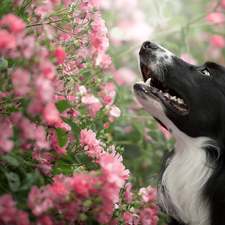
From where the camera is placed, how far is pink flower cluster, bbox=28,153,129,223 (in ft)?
2.76

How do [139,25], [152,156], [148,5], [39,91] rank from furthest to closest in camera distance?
1. [148,5]
2. [139,25]
3. [152,156]
4. [39,91]

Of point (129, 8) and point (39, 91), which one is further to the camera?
point (129, 8)

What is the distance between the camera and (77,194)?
88 cm

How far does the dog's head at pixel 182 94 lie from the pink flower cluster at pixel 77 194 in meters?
0.77

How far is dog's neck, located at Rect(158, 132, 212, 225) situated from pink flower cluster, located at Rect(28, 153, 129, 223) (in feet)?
2.95

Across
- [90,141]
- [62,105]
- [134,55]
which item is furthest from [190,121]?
[134,55]

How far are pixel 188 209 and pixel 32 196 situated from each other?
1076mm

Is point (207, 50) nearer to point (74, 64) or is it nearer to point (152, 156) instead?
point (152, 156)

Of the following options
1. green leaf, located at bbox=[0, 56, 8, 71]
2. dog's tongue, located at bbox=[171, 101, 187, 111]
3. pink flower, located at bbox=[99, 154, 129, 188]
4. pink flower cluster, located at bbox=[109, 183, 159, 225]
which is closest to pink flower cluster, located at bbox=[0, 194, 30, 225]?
pink flower, located at bbox=[99, 154, 129, 188]

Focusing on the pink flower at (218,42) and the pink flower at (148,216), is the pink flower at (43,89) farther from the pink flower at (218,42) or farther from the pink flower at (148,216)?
the pink flower at (218,42)

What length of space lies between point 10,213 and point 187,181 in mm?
1152

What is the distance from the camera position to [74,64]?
126cm

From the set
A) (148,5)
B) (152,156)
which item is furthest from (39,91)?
(148,5)

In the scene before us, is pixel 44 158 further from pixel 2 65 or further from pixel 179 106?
pixel 179 106
